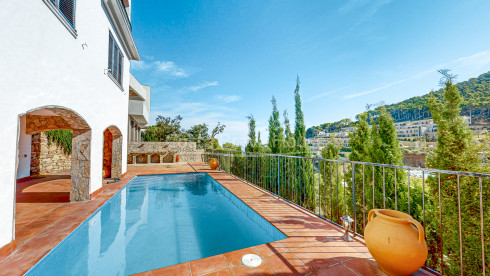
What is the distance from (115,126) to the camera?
642 cm

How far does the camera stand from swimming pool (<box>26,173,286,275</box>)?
236cm

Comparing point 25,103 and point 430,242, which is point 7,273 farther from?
point 430,242

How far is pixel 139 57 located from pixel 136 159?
33.3ft

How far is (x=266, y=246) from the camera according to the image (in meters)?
2.43

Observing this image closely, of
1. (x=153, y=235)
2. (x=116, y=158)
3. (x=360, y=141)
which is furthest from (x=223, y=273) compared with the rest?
(x=116, y=158)

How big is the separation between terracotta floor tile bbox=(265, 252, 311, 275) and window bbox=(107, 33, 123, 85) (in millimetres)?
6431

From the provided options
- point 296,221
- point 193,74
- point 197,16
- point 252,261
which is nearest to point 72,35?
point 252,261

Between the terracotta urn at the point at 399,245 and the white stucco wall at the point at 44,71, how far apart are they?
4.07 meters

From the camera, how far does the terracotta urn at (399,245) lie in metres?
1.61

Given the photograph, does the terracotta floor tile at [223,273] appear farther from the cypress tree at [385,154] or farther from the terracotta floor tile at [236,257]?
the cypress tree at [385,154]

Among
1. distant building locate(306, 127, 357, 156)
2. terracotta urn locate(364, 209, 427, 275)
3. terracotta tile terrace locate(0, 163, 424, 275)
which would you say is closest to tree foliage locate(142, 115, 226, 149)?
distant building locate(306, 127, 357, 156)

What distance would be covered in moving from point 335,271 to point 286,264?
490 mm

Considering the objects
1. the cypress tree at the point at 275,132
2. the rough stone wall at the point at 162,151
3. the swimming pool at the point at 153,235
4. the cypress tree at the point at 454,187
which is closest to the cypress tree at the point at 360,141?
the cypress tree at the point at 454,187

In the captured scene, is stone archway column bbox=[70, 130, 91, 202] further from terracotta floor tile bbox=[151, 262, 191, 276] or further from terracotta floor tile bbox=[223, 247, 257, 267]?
terracotta floor tile bbox=[223, 247, 257, 267]
